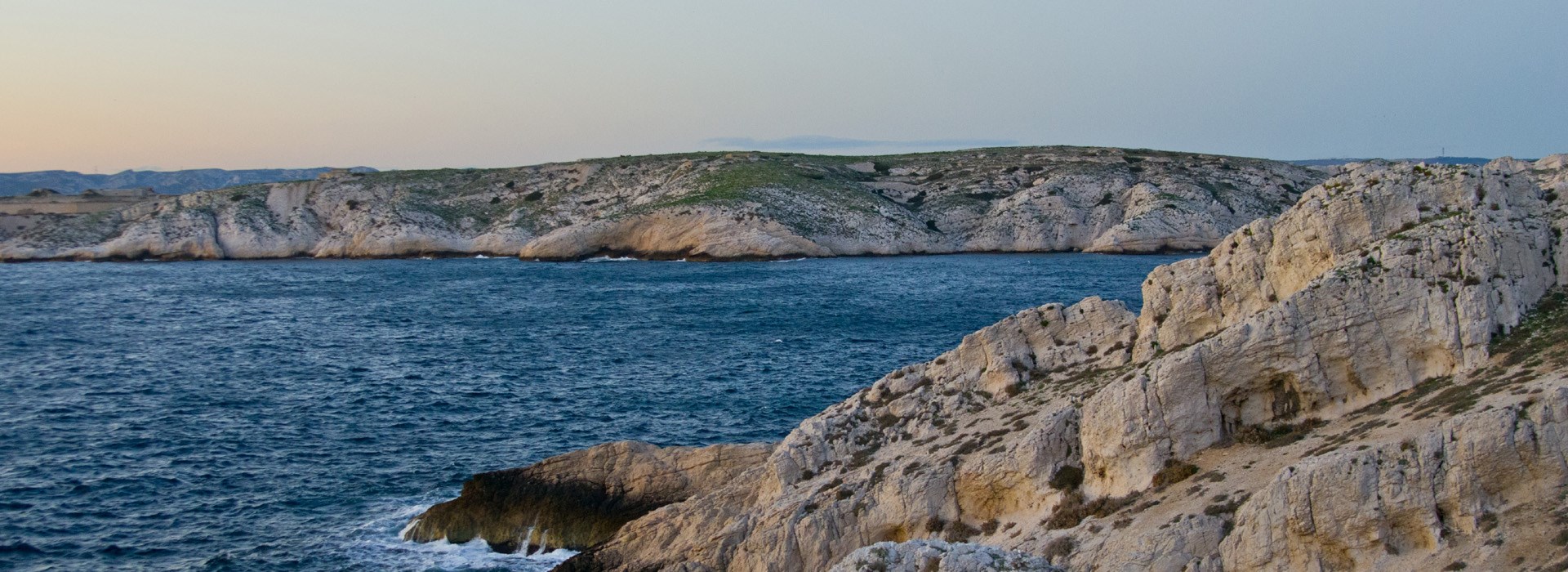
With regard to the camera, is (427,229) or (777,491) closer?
(777,491)

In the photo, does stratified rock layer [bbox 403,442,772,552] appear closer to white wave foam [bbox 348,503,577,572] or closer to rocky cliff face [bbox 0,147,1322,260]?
white wave foam [bbox 348,503,577,572]

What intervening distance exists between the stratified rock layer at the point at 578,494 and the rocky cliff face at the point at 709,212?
3367 inches

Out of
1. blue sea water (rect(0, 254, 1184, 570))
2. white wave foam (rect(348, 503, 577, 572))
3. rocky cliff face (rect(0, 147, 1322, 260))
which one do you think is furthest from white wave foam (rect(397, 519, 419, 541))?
rocky cliff face (rect(0, 147, 1322, 260))

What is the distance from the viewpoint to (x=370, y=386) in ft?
156

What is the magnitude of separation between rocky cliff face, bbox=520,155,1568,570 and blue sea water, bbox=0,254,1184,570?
325 inches

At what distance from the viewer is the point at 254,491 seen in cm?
3222

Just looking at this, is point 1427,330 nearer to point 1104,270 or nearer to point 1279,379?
point 1279,379

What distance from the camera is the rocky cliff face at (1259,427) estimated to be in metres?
15.5

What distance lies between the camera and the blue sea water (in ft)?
96.6

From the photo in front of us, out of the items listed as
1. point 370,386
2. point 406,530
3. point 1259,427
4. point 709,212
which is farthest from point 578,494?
point 709,212

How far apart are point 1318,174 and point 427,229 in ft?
373

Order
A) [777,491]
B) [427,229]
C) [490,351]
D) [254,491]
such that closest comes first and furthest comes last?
[777,491], [254,491], [490,351], [427,229]

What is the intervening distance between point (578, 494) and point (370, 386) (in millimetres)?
22389

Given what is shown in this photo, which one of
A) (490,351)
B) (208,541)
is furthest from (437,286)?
(208,541)
